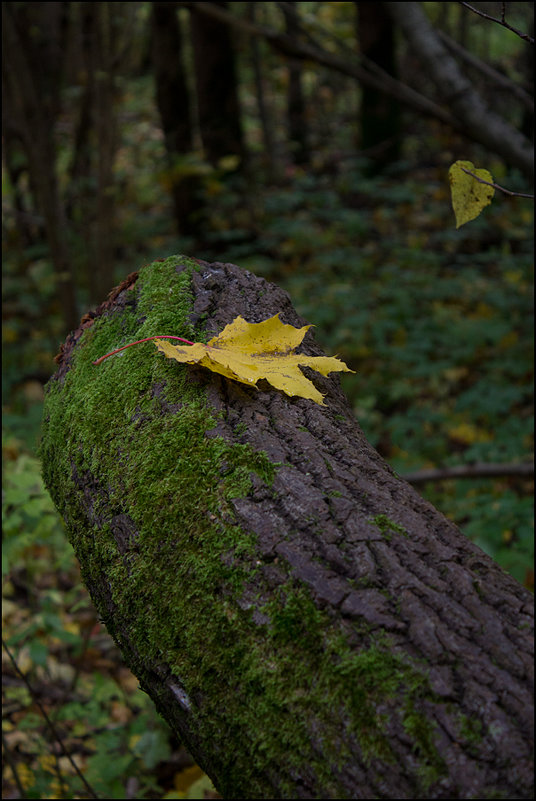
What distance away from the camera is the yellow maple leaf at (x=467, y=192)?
4.68ft

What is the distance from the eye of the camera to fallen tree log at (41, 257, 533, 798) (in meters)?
0.75

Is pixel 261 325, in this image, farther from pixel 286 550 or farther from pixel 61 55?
pixel 61 55

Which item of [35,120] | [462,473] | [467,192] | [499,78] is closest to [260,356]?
[467,192]

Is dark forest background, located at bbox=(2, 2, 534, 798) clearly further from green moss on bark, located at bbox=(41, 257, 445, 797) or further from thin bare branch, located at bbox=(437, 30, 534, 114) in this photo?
green moss on bark, located at bbox=(41, 257, 445, 797)

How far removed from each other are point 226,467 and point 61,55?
767cm

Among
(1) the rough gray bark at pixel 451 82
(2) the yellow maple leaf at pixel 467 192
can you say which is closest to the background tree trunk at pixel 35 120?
(1) the rough gray bark at pixel 451 82

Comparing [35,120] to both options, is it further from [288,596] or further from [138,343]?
[288,596]

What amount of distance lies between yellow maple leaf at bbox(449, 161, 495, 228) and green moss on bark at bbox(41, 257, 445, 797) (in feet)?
2.22

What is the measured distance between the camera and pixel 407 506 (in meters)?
1.00

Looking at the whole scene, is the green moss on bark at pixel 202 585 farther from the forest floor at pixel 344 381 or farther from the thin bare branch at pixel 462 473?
the thin bare branch at pixel 462 473

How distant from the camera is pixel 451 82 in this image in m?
3.01

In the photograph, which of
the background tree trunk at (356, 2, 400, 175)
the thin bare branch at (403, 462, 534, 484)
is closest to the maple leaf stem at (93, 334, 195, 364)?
the thin bare branch at (403, 462, 534, 484)

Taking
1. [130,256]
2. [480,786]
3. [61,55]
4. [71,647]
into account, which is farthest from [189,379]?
[130,256]

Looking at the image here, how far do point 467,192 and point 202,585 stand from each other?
1.11 meters
